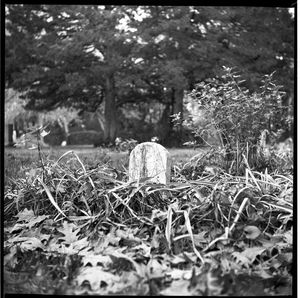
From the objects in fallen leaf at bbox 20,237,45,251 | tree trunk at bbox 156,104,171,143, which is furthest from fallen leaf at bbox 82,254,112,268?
tree trunk at bbox 156,104,171,143

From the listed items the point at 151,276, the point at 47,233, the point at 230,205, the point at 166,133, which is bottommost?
the point at 151,276

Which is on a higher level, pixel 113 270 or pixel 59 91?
pixel 59 91

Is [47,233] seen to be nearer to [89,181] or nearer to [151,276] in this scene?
[89,181]

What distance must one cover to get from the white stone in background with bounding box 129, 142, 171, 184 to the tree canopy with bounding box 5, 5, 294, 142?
0.40 ft

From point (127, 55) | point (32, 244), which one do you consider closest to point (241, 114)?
point (127, 55)

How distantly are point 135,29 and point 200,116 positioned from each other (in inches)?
22.7

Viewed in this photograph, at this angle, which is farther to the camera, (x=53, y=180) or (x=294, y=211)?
(x=53, y=180)

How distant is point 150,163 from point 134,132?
18 cm

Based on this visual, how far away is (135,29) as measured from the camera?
7.75 ft

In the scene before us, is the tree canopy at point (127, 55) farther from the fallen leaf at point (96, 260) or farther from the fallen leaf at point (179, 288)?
the fallen leaf at point (179, 288)

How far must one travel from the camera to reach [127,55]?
2.38m

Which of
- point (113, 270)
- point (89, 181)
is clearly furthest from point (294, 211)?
point (89, 181)

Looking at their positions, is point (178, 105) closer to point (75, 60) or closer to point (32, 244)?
point (75, 60)

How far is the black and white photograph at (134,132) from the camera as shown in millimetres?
2164
